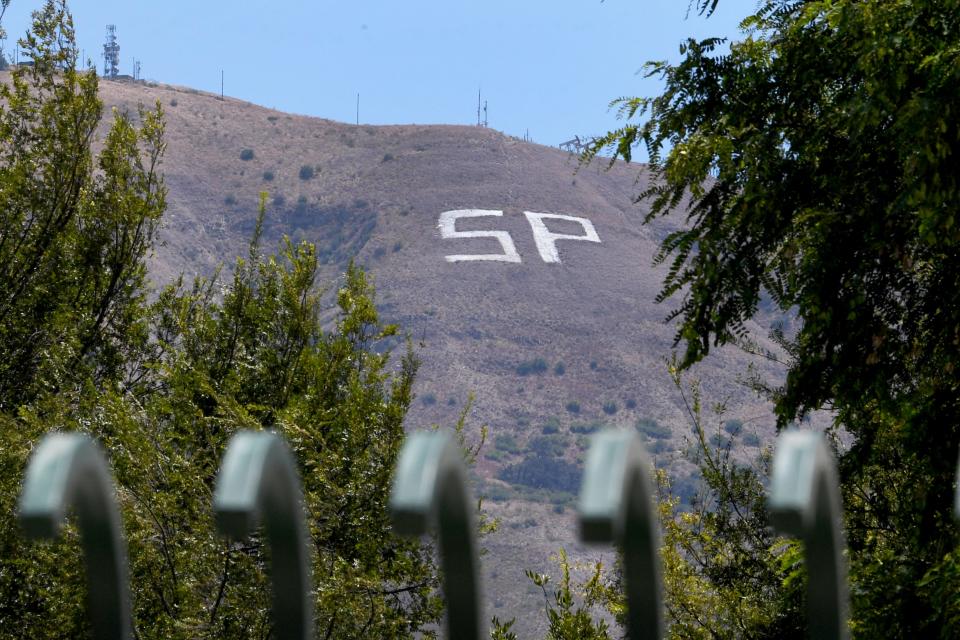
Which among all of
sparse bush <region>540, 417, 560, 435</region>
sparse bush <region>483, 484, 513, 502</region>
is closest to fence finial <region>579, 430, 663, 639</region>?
sparse bush <region>483, 484, 513, 502</region>

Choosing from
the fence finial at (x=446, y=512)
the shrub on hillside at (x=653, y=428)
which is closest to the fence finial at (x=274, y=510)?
the fence finial at (x=446, y=512)

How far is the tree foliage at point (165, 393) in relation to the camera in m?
11.5

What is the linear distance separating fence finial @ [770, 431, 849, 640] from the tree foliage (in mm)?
9561

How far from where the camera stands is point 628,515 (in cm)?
126

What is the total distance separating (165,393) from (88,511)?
17.3 meters

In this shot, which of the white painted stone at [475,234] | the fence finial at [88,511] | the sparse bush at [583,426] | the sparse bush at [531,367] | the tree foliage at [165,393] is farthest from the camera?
the white painted stone at [475,234]

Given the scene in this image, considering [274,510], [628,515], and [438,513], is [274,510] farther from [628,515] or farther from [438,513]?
[628,515]

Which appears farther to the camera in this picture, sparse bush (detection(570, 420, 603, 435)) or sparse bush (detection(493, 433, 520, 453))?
sparse bush (detection(570, 420, 603, 435))

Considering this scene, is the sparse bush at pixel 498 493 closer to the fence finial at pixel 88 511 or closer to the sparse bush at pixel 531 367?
the sparse bush at pixel 531 367

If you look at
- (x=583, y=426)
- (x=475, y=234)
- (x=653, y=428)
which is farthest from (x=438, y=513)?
(x=475, y=234)

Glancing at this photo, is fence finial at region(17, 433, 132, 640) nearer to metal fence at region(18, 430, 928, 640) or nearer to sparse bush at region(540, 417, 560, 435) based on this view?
metal fence at region(18, 430, 928, 640)

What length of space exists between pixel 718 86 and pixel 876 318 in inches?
78.8

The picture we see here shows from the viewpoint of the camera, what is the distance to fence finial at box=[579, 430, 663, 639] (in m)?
1.14

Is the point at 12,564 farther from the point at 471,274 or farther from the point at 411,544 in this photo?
the point at 471,274
